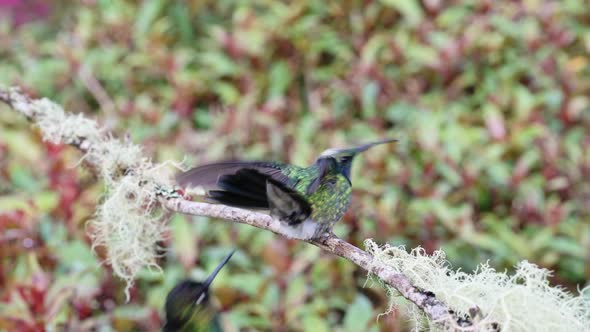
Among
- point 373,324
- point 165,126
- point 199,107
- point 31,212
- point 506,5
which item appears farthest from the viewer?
Result: point 506,5

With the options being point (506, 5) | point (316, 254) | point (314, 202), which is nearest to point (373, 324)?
point (316, 254)

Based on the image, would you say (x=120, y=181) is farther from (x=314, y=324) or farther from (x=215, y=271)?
(x=314, y=324)

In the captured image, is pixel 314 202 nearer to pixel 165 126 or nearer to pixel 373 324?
pixel 373 324

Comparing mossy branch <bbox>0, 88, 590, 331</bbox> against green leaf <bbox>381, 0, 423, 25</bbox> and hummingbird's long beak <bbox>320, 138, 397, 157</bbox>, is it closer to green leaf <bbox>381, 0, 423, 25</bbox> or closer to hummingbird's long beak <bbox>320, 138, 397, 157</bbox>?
hummingbird's long beak <bbox>320, 138, 397, 157</bbox>

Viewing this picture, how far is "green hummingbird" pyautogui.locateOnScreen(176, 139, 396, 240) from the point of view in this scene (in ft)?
4.09

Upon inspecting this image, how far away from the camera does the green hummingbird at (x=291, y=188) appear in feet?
4.09

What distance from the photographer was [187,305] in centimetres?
129

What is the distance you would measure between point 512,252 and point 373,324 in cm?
94

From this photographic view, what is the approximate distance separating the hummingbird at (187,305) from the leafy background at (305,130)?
2.90ft

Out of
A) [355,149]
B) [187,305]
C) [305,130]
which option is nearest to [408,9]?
[305,130]

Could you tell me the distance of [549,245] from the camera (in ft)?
9.57

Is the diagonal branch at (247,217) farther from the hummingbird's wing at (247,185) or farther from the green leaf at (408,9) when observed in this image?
the green leaf at (408,9)

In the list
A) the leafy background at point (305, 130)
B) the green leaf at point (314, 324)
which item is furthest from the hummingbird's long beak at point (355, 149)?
the green leaf at point (314, 324)

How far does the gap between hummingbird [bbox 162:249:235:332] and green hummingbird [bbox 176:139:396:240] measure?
134mm
